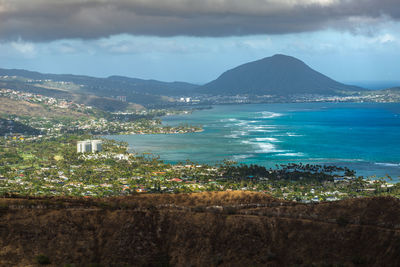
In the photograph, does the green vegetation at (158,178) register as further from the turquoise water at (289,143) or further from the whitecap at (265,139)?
the whitecap at (265,139)

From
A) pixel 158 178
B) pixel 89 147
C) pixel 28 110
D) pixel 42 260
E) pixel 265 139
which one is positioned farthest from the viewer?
pixel 28 110

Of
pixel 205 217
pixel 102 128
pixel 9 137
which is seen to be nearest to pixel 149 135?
pixel 102 128

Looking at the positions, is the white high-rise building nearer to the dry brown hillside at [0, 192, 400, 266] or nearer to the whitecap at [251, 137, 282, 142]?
the whitecap at [251, 137, 282, 142]

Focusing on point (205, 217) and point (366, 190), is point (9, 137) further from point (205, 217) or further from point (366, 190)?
point (205, 217)

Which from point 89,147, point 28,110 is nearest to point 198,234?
point 89,147

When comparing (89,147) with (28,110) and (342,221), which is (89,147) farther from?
(28,110)

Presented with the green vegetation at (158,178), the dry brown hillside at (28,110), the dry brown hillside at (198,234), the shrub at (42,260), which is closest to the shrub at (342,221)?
the dry brown hillside at (198,234)
